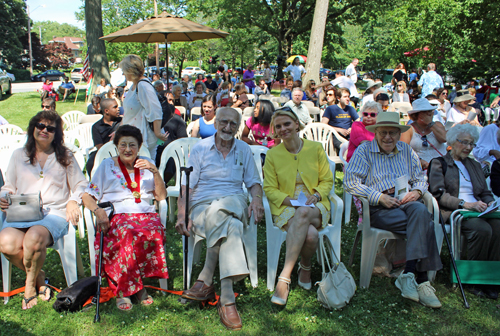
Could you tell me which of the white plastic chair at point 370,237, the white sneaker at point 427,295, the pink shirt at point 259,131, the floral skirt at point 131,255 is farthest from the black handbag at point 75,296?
the pink shirt at point 259,131

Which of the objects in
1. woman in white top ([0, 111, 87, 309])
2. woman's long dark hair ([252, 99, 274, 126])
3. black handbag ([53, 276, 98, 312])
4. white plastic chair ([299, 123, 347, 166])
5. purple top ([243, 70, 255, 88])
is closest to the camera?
Answer: black handbag ([53, 276, 98, 312])

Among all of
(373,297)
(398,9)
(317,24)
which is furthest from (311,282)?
(398,9)

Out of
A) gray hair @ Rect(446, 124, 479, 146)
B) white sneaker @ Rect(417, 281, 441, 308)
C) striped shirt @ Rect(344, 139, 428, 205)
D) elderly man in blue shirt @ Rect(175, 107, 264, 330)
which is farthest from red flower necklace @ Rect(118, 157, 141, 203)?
gray hair @ Rect(446, 124, 479, 146)

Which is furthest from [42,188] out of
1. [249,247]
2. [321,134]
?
[321,134]

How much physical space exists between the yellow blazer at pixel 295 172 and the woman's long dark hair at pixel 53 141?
1.79 metres

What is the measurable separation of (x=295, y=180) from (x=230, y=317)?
1.34 metres

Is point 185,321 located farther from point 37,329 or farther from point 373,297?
point 373,297

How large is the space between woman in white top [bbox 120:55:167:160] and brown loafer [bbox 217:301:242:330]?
224cm

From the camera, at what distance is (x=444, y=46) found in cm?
2172

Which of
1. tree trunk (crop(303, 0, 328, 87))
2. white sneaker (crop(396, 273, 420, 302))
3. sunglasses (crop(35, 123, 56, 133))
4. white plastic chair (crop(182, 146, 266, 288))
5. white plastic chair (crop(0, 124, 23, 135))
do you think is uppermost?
tree trunk (crop(303, 0, 328, 87))

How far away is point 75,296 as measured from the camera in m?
3.12

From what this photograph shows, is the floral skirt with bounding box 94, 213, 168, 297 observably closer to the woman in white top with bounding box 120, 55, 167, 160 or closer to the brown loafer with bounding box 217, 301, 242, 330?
the brown loafer with bounding box 217, 301, 242, 330

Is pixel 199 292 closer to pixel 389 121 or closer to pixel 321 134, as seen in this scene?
pixel 389 121

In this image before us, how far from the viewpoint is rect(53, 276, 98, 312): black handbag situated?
3.12 m
